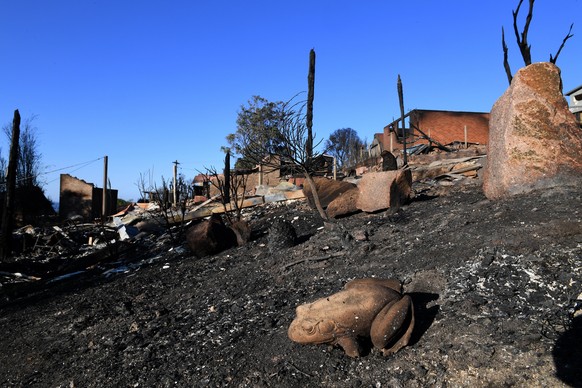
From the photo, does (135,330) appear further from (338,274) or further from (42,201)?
(42,201)

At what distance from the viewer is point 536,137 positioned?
5.60 metres

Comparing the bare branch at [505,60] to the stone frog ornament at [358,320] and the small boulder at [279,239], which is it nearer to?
A: the small boulder at [279,239]

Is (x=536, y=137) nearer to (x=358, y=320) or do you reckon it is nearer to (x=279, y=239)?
(x=279, y=239)

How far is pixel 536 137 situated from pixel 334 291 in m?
3.08

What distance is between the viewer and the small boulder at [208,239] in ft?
23.6

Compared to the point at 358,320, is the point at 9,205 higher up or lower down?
higher up

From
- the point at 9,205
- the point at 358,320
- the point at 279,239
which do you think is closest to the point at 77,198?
the point at 9,205

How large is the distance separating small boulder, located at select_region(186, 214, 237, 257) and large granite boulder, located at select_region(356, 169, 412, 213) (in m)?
2.10

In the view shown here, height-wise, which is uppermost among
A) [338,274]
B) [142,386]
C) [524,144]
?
[524,144]

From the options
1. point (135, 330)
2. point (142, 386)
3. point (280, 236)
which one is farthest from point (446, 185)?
point (142, 386)

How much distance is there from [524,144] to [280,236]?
3.11 meters

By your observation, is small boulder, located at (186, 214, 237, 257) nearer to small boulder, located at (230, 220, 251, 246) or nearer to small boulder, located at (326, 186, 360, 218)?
small boulder, located at (230, 220, 251, 246)

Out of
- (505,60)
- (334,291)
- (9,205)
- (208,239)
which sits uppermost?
(505,60)

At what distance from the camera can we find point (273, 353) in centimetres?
353
